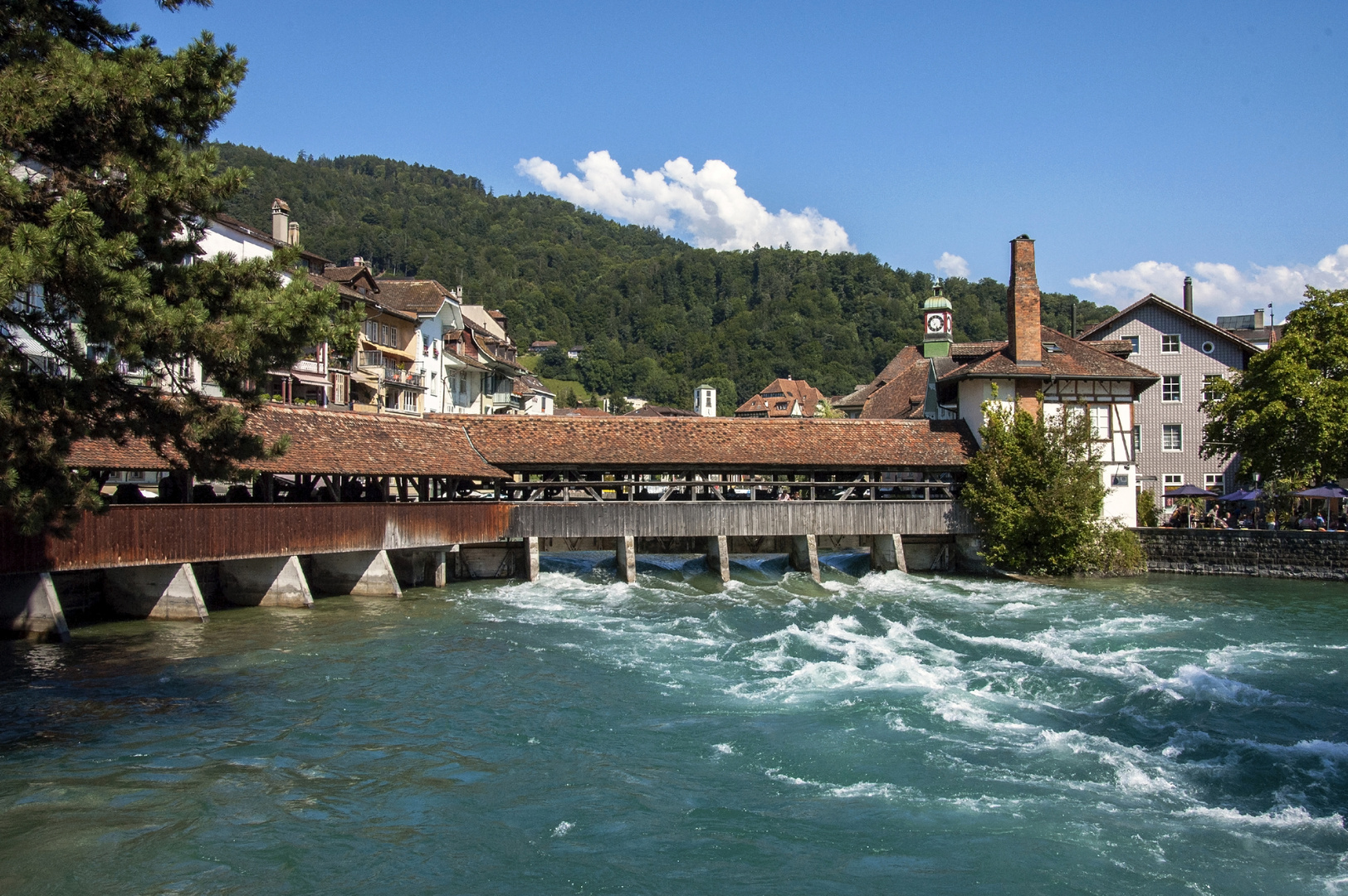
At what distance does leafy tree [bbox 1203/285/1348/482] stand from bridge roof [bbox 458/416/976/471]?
25.2 feet

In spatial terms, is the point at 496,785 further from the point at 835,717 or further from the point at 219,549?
the point at 219,549

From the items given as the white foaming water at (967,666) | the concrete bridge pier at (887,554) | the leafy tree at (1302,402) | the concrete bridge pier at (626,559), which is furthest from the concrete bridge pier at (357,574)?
the leafy tree at (1302,402)

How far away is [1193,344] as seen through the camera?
34375 mm

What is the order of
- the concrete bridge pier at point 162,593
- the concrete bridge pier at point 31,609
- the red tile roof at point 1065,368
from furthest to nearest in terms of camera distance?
the red tile roof at point 1065,368 < the concrete bridge pier at point 162,593 < the concrete bridge pier at point 31,609

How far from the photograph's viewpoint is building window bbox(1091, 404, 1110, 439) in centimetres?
2675

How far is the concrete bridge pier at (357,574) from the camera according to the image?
21.4 metres

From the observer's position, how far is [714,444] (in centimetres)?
2545

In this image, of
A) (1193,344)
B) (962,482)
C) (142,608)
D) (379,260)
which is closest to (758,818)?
(142,608)

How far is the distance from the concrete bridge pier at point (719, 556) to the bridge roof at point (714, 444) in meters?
1.88

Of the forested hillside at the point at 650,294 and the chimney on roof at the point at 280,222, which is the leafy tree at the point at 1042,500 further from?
the forested hillside at the point at 650,294

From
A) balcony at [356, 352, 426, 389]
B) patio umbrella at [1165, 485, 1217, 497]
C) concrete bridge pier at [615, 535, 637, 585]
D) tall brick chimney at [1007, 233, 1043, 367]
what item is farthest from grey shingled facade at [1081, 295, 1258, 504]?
balcony at [356, 352, 426, 389]

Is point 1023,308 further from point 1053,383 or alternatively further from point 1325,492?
point 1325,492

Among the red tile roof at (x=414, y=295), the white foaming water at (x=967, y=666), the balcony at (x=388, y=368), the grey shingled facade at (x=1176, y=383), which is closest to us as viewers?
the white foaming water at (x=967, y=666)

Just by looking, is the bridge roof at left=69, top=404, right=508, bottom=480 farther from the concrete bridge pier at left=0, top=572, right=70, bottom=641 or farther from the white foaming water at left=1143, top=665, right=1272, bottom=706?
the white foaming water at left=1143, top=665, right=1272, bottom=706
